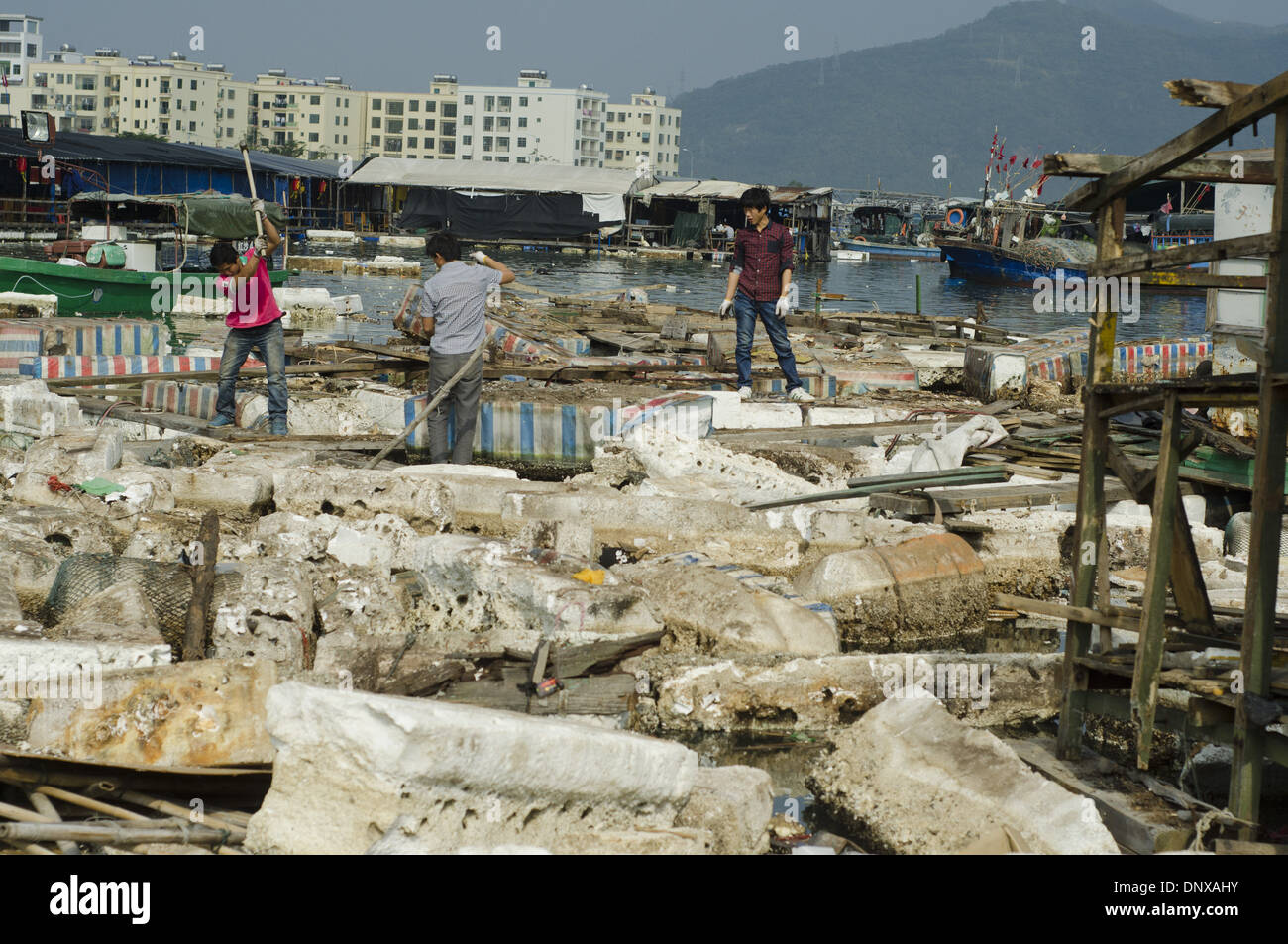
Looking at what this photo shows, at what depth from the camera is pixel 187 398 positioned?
11.1 metres

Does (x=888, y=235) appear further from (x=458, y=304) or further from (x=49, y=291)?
(x=458, y=304)

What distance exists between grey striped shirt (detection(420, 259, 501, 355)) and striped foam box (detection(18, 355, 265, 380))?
12.7 feet

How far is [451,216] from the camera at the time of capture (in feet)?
203

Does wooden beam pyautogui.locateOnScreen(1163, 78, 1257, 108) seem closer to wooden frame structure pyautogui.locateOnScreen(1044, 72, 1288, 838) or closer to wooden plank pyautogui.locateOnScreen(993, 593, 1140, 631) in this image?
wooden frame structure pyautogui.locateOnScreen(1044, 72, 1288, 838)

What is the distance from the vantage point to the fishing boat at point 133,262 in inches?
827

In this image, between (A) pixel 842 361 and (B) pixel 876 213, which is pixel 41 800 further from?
(B) pixel 876 213

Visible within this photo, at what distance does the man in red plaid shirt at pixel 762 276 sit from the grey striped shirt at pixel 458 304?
117 inches

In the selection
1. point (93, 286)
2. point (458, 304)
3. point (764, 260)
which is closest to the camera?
point (458, 304)

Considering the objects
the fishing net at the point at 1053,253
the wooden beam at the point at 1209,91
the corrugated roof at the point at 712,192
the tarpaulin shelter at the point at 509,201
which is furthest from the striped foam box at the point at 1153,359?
the corrugated roof at the point at 712,192

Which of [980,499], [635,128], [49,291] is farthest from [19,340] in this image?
[635,128]

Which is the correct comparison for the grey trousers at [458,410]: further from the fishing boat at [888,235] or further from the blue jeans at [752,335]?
the fishing boat at [888,235]

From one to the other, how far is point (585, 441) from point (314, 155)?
408ft

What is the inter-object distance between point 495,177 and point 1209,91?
6014 centimetres

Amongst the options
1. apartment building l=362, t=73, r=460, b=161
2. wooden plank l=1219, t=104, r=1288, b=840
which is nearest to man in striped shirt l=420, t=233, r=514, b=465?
wooden plank l=1219, t=104, r=1288, b=840
